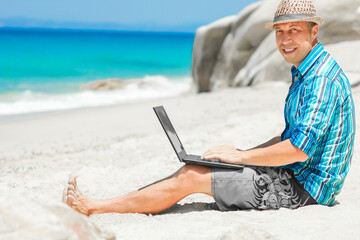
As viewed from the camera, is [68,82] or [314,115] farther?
[68,82]

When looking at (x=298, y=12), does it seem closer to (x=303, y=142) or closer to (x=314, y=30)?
(x=314, y=30)

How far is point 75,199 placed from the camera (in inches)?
119

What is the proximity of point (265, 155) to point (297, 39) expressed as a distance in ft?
2.32

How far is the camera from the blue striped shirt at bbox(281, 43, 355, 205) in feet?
8.57

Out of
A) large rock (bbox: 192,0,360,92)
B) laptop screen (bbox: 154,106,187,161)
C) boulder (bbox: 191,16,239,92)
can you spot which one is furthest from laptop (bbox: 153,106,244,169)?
boulder (bbox: 191,16,239,92)

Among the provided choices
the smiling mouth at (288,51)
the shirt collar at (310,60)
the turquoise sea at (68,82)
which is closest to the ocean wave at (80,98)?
the turquoise sea at (68,82)

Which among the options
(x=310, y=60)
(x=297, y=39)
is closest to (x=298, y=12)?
(x=297, y=39)

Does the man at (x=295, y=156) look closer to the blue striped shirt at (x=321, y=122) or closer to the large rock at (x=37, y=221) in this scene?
the blue striped shirt at (x=321, y=122)

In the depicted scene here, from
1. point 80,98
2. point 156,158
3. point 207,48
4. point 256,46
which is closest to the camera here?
point 156,158

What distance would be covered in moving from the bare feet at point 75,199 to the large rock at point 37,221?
977 mm

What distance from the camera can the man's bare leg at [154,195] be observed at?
113 inches

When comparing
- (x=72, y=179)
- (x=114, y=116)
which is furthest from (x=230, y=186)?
(x=114, y=116)

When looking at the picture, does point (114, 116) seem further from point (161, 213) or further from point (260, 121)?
point (161, 213)

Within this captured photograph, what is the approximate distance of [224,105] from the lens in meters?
8.27
